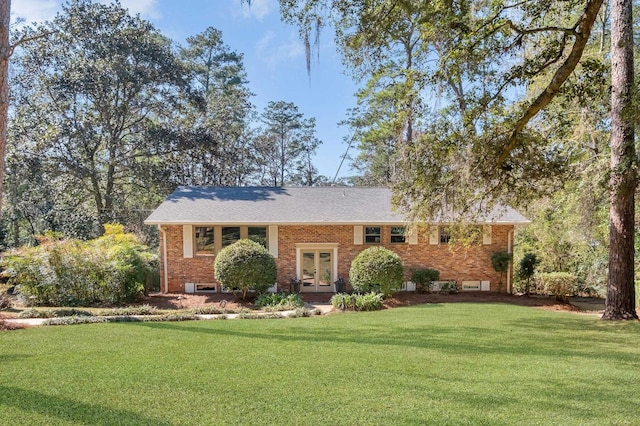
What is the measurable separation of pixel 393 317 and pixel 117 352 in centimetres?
637

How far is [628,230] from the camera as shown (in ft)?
29.3

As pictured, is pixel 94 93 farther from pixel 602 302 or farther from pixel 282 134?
pixel 602 302

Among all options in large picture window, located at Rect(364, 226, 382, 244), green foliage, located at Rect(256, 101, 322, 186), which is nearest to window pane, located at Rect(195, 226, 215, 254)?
large picture window, located at Rect(364, 226, 382, 244)

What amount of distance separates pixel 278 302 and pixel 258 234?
11.7 ft

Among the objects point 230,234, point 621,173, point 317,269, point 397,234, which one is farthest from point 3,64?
point 397,234

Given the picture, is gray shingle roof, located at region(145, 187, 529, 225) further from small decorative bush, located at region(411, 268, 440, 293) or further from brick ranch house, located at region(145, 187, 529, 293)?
small decorative bush, located at region(411, 268, 440, 293)

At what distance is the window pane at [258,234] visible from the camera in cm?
1536

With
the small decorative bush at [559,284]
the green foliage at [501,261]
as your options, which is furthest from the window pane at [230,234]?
the small decorative bush at [559,284]

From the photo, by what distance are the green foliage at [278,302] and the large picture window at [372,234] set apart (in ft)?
13.5

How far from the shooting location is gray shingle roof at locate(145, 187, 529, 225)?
15.0 meters

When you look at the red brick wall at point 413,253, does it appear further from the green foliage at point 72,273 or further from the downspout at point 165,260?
the green foliage at point 72,273

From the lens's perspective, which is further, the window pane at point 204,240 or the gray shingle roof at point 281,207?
the window pane at point 204,240

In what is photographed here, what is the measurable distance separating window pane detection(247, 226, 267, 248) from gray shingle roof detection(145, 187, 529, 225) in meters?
0.49

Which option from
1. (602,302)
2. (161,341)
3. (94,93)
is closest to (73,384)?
(161,341)
